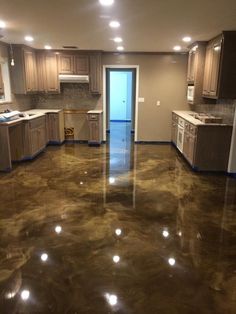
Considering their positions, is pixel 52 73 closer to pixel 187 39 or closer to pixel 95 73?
pixel 95 73

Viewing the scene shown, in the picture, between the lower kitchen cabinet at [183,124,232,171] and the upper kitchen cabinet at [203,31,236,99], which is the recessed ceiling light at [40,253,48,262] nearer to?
the lower kitchen cabinet at [183,124,232,171]

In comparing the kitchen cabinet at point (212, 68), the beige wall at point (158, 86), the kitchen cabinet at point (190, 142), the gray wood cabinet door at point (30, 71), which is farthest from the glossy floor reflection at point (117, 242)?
the beige wall at point (158, 86)

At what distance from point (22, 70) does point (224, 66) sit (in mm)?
4584

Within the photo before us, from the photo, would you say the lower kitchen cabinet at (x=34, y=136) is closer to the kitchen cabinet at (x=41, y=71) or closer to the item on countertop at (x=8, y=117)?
the item on countertop at (x=8, y=117)

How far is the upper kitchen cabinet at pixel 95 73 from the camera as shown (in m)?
7.25

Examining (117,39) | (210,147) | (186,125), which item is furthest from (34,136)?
(210,147)

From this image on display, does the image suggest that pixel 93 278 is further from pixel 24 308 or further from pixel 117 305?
pixel 24 308

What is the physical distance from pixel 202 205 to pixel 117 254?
1663mm

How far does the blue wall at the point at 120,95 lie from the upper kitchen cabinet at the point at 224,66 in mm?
6794

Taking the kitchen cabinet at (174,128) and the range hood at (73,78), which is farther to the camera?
the range hood at (73,78)

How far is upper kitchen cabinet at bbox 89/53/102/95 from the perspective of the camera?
23.8ft

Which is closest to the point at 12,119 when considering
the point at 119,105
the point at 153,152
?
the point at 153,152

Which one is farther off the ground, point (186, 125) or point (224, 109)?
point (224, 109)

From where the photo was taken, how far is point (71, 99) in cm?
788
